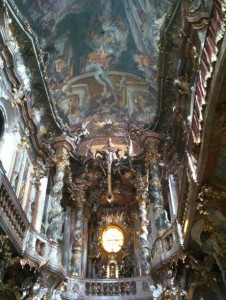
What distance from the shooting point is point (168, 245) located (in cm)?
1330

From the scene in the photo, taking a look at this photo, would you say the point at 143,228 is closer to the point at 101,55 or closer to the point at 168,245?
the point at 168,245

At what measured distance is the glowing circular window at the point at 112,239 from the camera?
61.1 ft

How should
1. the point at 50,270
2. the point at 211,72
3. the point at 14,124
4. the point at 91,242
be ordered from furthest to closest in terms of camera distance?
the point at 91,242 < the point at 14,124 < the point at 50,270 < the point at 211,72

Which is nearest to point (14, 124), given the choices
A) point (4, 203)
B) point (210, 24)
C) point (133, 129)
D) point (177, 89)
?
point (4, 203)

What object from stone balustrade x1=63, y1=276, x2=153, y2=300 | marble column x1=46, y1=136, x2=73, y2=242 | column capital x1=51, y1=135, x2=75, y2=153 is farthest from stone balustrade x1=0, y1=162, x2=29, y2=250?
column capital x1=51, y1=135, x2=75, y2=153

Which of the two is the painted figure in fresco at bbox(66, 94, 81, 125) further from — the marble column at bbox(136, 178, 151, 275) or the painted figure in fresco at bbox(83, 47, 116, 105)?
the marble column at bbox(136, 178, 151, 275)

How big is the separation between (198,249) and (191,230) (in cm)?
162

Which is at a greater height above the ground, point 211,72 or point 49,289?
point 211,72

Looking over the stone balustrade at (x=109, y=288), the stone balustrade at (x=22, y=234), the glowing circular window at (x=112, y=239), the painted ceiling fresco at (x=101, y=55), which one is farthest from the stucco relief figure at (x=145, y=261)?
the painted ceiling fresco at (x=101, y=55)

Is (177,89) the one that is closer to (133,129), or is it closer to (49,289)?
(133,129)

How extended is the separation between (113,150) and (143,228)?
17.0 ft

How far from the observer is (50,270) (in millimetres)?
13109

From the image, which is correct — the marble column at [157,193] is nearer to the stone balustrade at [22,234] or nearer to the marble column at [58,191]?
the marble column at [58,191]

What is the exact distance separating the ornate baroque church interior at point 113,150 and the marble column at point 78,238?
69 millimetres
